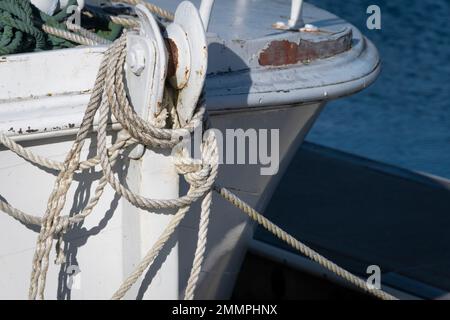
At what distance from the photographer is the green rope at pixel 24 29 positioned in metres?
2.52

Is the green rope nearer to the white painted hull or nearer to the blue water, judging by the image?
the white painted hull

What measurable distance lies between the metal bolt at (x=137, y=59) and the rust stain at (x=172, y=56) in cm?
6

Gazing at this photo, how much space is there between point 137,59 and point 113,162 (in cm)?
27

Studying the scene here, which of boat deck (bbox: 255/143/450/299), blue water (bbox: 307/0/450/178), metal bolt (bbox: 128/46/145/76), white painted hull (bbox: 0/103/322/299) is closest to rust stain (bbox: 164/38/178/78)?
metal bolt (bbox: 128/46/145/76)

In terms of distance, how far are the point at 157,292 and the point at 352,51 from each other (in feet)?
3.13

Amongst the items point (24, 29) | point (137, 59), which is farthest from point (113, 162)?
point (24, 29)

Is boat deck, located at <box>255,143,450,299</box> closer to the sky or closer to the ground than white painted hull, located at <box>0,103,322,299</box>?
closer to the ground

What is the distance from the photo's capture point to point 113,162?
2.39m

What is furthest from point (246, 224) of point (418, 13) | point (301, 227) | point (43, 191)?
point (418, 13)

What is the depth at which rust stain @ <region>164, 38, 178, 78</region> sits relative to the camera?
2.30m

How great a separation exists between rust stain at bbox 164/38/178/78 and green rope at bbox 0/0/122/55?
1.46ft
